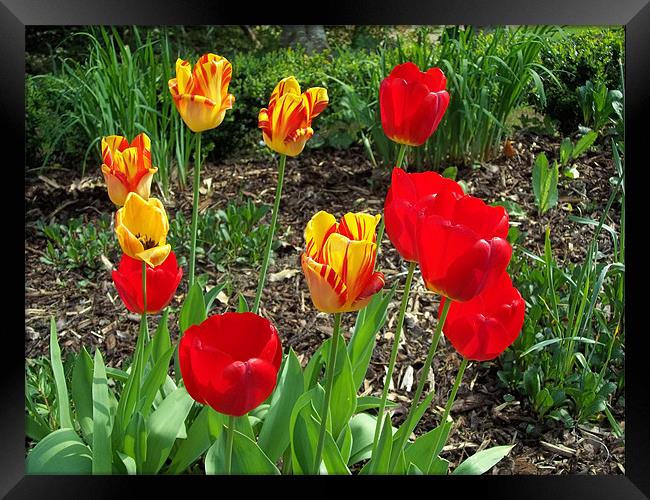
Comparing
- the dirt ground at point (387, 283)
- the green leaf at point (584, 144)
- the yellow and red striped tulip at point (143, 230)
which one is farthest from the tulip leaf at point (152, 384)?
the green leaf at point (584, 144)

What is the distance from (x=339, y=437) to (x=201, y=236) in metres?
1.09

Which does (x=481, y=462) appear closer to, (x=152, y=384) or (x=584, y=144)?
(x=152, y=384)

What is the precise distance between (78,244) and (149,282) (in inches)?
46.2

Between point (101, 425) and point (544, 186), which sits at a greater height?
point (544, 186)

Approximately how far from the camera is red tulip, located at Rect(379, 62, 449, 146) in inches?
51.6

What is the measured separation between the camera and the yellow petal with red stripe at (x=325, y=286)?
98cm

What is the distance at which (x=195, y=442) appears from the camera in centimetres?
148

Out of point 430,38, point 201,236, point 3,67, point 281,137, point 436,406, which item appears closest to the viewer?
point 281,137

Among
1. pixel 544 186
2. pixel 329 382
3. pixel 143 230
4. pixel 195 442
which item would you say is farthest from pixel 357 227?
pixel 544 186

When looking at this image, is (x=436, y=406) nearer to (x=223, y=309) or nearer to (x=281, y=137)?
(x=223, y=309)

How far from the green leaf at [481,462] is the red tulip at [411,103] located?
1.94ft

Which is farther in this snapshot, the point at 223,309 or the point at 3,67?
the point at 223,309

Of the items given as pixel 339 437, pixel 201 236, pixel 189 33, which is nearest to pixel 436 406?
pixel 339 437

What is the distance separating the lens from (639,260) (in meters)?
1.56
